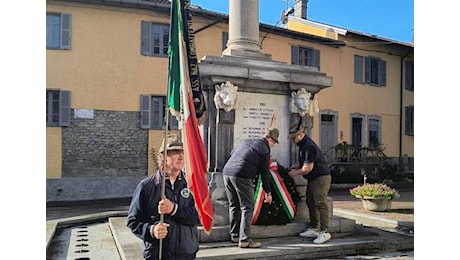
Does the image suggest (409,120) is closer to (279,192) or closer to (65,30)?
(65,30)

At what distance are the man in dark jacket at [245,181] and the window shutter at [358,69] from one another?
54.5 ft

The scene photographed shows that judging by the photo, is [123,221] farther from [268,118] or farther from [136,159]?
[136,159]

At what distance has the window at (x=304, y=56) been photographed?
746 inches

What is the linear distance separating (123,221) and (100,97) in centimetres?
872

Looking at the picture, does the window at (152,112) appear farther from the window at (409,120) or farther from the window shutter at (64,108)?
the window at (409,120)

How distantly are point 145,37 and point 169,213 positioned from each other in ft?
43.7

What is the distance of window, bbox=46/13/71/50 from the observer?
47.6 feet

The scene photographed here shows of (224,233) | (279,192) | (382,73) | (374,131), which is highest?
(382,73)

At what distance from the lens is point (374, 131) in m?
21.4

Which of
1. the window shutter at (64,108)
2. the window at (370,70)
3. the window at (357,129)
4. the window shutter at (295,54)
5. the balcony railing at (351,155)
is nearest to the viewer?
the window shutter at (64,108)

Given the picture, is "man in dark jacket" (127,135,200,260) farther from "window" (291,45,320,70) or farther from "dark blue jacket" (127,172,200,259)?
"window" (291,45,320,70)

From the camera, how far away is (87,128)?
1470 cm

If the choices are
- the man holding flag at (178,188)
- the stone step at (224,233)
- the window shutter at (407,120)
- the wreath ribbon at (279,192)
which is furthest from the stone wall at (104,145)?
the window shutter at (407,120)

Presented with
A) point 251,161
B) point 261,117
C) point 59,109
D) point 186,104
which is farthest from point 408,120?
point 186,104
